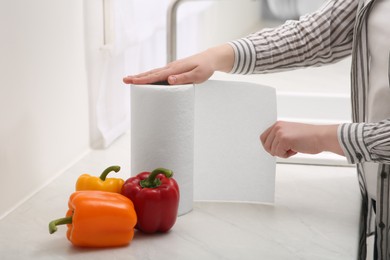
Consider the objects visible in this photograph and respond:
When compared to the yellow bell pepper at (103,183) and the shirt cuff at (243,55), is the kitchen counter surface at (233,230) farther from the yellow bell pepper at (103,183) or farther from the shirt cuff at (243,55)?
the shirt cuff at (243,55)

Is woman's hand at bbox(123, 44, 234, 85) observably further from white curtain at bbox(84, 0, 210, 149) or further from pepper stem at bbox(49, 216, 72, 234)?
white curtain at bbox(84, 0, 210, 149)

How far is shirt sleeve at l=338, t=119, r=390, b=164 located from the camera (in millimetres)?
1156

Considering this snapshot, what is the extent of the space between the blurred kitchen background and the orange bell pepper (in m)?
0.23

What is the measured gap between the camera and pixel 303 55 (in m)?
1.48

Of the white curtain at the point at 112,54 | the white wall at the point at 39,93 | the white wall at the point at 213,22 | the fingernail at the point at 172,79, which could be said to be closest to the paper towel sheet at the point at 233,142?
the fingernail at the point at 172,79

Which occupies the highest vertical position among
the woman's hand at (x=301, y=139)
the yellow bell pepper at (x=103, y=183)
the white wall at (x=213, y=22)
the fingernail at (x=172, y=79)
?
the white wall at (x=213, y=22)

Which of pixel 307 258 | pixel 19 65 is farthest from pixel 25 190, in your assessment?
pixel 307 258

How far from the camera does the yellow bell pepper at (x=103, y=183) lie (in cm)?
126

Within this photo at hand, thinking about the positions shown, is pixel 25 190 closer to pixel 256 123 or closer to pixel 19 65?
Answer: pixel 19 65

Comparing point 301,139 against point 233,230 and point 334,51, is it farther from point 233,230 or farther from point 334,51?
point 334,51

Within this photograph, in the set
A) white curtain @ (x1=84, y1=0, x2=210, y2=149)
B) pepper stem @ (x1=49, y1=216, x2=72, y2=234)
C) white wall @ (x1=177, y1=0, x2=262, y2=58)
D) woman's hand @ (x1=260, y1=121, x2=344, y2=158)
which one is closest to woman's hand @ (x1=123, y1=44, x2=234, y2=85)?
woman's hand @ (x1=260, y1=121, x2=344, y2=158)

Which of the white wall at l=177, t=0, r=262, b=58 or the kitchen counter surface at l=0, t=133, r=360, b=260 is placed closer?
the kitchen counter surface at l=0, t=133, r=360, b=260

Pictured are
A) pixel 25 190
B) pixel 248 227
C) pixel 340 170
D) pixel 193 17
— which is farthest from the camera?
pixel 193 17

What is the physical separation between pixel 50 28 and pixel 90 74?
0.85 feet
